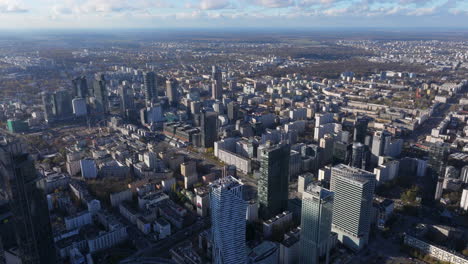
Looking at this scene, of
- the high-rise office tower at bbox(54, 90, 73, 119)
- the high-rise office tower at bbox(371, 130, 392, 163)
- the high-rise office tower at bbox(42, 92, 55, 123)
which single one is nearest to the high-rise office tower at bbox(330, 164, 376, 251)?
the high-rise office tower at bbox(371, 130, 392, 163)

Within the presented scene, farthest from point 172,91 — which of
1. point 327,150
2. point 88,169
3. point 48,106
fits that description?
point 327,150

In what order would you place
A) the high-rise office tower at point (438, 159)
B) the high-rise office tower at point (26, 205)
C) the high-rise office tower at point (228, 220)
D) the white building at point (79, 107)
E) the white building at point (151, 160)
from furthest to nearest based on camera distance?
the white building at point (79, 107) → the white building at point (151, 160) → the high-rise office tower at point (438, 159) → the high-rise office tower at point (228, 220) → the high-rise office tower at point (26, 205)

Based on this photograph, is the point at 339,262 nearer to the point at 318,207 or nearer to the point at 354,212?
the point at 354,212

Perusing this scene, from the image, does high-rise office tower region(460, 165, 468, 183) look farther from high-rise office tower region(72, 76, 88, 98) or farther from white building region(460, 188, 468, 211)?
high-rise office tower region(72, 76, 88, 98)

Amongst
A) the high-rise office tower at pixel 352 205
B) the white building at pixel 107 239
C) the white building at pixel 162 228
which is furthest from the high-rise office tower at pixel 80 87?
the high-rise office tower at pixel 352 205

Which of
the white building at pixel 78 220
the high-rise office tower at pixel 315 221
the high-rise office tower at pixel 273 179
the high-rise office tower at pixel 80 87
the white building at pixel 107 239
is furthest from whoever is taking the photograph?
the high-rise office tower at pixel 80 87

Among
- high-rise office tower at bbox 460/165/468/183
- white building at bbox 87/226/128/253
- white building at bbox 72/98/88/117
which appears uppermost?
white building at bbox 72/98/88/117

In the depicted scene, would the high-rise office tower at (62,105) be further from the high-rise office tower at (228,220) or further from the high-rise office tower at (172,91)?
the high-rise office tower at (228,220)
